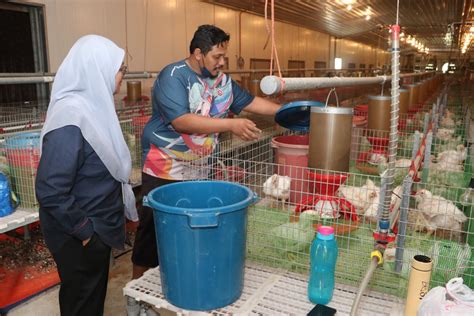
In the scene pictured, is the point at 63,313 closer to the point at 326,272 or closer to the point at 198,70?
the point at 326,272

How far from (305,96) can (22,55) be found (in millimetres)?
3735

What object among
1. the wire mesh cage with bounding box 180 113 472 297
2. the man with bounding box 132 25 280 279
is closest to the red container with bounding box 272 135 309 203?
the wire mesh cage with bounding box 180 113 472 297

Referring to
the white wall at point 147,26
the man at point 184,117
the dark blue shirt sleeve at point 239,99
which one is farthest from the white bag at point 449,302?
the white wall at point 147,26

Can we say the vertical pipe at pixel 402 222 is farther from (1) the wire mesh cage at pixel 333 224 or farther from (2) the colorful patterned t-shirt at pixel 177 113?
(2) the colorful patterned t-shirt at pixel 177 113

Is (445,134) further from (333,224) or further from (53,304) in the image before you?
(53,304)

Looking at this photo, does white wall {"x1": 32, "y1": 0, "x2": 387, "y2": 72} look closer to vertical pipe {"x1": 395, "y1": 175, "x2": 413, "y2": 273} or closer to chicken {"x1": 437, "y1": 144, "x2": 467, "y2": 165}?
chicken {"x1": 437, "y1": 144, "x2": 467, "y2": 165}

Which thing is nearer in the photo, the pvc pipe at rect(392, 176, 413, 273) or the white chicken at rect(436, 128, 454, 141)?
the pvc pipe at rect(392, 176, 413, 273)

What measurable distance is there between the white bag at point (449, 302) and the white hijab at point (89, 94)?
1268 mm

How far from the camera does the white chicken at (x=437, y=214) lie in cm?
172

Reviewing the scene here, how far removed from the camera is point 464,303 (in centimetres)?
101

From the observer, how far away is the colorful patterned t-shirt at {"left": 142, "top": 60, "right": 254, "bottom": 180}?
209cm

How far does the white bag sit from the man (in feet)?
3.81

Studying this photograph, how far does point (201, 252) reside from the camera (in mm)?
1184

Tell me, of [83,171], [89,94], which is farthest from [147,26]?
[83,171]
